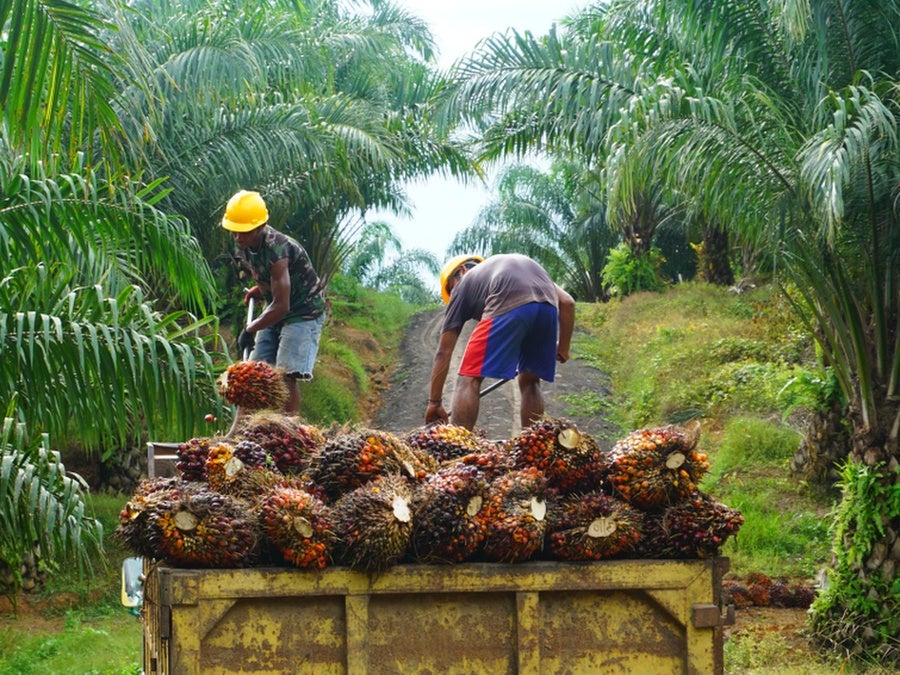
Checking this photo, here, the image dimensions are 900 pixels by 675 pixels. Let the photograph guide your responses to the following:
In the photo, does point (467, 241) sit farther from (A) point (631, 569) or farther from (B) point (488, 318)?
(A) point (631, 569)

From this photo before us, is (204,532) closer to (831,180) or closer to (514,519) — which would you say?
(514,519)

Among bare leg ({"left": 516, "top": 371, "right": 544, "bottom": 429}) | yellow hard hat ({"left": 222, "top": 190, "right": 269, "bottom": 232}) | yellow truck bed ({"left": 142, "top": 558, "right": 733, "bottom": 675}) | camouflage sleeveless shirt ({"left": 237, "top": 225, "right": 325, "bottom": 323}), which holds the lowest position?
yellow truck bed ({"left": 142, "top": 558, "right": 733, "bottom": 675})

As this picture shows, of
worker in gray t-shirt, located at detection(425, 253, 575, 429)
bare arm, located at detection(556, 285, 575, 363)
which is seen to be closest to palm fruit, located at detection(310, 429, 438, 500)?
worker in gray t-shirt, located at detection(425, 253, 575, 429)

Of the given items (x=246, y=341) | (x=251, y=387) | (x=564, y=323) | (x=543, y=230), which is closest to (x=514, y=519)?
(x=251, y=387)

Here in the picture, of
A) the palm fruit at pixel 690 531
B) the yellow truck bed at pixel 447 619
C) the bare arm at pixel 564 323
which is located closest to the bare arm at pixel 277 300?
the bare arm at pixel 564 323

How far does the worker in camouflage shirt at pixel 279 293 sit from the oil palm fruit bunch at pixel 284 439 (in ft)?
8.41

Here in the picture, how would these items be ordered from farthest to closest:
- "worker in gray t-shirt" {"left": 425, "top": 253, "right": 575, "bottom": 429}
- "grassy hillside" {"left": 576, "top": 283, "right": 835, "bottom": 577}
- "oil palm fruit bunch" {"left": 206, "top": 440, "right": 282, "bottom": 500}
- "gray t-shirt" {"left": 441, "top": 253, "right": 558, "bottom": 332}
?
"grassy hillside" {"left": 576, "top": 283, "right": 835, "bottom": 577}, "gray t-shirt" {"left": 441, "top": 253, "right": 558, "bottom": 332}, "worker in gray t-shirt" {"left": 425, "top": 253, "right": 575, "bottom": 429}, "oil palm fruit bunch" {"left": 206, "top": 440, "right": 282, "bottom": 500}

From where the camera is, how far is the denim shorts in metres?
7.40

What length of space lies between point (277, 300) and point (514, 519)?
379 cm

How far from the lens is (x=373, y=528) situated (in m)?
3.51

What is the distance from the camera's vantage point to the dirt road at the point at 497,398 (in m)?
13.2

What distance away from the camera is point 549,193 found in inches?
1179

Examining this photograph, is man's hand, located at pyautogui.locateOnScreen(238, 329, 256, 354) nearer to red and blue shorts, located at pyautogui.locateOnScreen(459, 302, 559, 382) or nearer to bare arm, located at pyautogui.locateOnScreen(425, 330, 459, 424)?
bare arm, located at pyautogui.locateOnScreen(425, 330, 459, 424)

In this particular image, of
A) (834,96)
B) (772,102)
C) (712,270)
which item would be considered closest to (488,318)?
(834,96)
